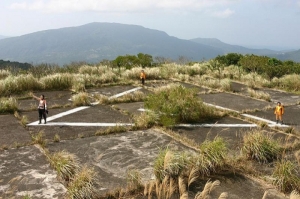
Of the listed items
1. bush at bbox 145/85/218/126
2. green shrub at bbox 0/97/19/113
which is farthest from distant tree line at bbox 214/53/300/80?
green shrub at bbox 0/97/19/113

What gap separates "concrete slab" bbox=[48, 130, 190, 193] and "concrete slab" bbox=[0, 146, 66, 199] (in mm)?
611

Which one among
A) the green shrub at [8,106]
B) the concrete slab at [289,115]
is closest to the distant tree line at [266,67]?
the concrete slab at [289,115]

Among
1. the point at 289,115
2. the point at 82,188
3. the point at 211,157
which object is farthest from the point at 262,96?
the point at 82,188

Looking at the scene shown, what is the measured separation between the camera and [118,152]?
6.57 metres

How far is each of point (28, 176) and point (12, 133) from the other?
9.28 ft

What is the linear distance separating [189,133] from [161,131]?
27.7 inches

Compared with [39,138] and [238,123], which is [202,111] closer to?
[238,123]

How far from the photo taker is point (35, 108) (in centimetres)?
1045

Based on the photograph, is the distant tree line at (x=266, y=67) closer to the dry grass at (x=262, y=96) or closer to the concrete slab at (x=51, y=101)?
the dry grass at (x=262, y=96)

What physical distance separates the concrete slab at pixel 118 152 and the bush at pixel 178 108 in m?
0.99

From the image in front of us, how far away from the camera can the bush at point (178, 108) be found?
29.2ft

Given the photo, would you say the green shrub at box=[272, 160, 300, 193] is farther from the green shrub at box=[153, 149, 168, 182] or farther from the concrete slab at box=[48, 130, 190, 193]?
the concrete slab at box=[48, 130, 190, 193]

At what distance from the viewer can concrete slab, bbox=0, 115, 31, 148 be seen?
23.3 ft

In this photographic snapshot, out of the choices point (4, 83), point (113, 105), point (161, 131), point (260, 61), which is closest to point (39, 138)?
point (161, 131)
